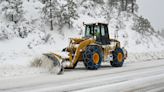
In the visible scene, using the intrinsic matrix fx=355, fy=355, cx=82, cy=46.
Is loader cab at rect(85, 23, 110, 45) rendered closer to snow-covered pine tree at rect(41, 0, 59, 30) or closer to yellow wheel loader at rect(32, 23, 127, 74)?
yellow wheel loader at rect(32, 23, 127, 74)

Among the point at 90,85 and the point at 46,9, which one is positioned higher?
the point at 46,9

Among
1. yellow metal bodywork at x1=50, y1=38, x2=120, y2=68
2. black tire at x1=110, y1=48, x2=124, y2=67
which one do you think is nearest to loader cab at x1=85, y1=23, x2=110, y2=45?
yellow metal bodywork at x1=50, y1=38, x2=120, y2=68

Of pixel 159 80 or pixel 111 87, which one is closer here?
pixel 111 87

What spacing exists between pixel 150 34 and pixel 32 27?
80.9ft

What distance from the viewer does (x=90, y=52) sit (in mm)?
17438

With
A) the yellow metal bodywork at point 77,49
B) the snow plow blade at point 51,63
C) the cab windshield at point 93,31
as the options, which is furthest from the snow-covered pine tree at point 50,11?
the snow plow blade at point 51,63

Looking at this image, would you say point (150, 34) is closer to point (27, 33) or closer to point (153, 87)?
point (27, 33)

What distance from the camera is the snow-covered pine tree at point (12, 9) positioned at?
30759mm

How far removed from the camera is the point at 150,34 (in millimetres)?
52594

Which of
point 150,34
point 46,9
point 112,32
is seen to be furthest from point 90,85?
point 150,34

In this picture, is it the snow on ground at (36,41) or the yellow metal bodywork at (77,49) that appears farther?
the snow on ground at (36,41)

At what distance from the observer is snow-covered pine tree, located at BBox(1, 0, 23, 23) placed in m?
30.8

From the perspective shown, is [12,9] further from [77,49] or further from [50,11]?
[77,49]

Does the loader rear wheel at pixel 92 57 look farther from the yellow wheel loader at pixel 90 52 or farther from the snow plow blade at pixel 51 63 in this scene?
the snow plow blade at pixel 51 63
